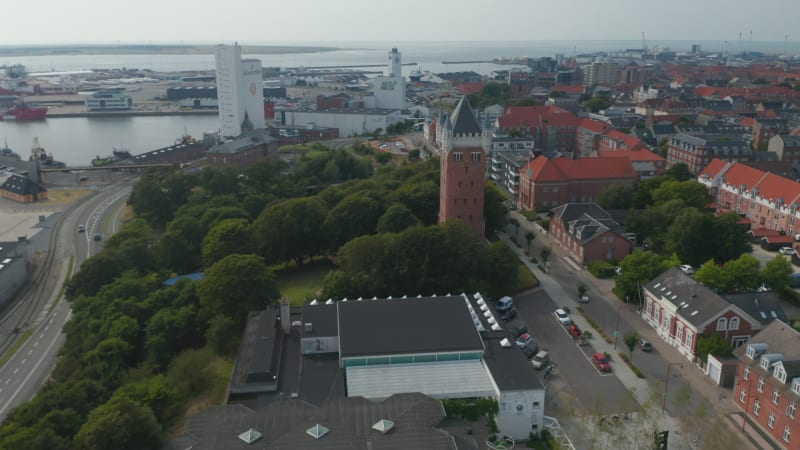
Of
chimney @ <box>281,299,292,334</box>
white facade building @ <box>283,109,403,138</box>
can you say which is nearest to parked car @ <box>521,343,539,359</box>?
chimney @ <box>281,299,292,334</box>

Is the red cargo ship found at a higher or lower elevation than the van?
→ higher

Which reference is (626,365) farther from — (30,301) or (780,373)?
(30,301)

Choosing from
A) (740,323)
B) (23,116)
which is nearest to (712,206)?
(740,323)

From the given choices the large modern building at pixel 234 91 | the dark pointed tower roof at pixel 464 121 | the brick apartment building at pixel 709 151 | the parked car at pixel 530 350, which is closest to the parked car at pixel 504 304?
the parked car at pixel 530 350

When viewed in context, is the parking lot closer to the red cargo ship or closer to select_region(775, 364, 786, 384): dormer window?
select_region(775, 364, 786, 384): dormer window

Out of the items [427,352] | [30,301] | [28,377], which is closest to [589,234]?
[427,352]

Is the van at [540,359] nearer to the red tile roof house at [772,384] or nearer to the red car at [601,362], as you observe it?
the red car at [601,362]

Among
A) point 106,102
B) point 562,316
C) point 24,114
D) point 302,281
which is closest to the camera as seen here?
point 562,316
